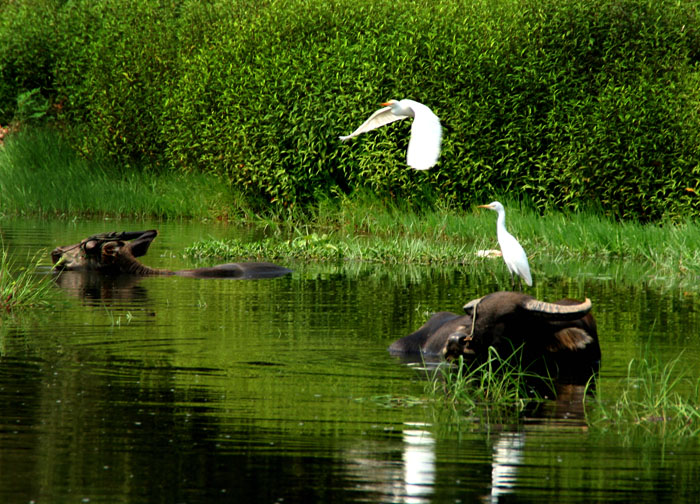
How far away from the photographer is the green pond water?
218 inches

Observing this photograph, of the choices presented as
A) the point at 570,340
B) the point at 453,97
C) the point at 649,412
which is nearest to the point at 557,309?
the point at 570,340

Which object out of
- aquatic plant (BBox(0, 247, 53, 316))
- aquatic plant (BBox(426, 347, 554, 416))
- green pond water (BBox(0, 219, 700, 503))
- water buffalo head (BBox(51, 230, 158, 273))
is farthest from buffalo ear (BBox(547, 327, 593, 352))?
water buffalo head (BBox(51, 230, 158, 273))

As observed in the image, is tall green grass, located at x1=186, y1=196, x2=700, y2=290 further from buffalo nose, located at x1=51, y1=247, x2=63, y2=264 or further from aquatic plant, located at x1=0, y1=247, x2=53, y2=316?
aquatic plant, located at x1=0, y1=247, x2=53, y2=316

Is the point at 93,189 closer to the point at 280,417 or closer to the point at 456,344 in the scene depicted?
the point at 456,344

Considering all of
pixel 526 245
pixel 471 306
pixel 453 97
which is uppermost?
pixel 453 97

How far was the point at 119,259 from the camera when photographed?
14.5 metres

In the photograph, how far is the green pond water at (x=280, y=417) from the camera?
5543mm

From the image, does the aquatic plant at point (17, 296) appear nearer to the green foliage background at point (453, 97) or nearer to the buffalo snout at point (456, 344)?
the buffalo snout at point (456, 344)

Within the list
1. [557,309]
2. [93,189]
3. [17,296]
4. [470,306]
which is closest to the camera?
[557,309]

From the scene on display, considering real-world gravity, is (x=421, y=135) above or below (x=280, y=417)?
above

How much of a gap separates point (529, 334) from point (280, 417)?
2.66 metres

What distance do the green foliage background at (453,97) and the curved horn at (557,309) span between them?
10.7 metres

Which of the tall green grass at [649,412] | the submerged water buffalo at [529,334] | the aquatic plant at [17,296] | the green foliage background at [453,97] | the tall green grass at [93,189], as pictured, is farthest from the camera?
the tall green grass at [93,189]

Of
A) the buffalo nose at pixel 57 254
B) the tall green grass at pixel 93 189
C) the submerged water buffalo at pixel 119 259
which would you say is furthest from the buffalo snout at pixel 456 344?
the tall green grass at pixel 93 189
